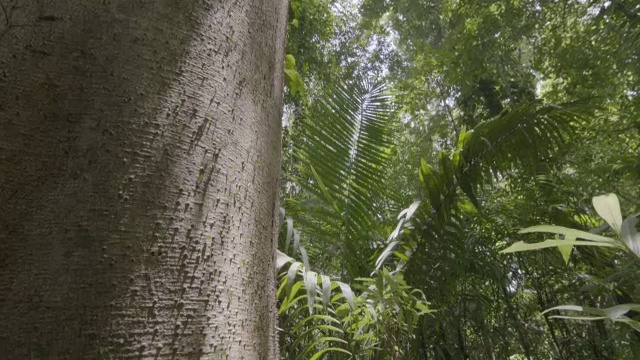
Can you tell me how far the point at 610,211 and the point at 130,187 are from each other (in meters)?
0.57

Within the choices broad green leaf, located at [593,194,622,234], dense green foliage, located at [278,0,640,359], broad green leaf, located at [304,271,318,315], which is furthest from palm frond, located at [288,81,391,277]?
broad green leaf, located at [593,194,622,234]

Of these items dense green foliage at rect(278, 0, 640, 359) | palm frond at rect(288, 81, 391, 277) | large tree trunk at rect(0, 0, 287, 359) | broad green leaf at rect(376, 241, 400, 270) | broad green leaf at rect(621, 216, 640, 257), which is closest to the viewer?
large tree trunk at rect(0, 0, 287, 359)

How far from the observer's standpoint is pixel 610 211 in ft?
1.87

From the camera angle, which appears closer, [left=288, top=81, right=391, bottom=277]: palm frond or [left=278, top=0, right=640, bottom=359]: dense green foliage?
[left=278, top=0, right=640, bottom=359]: dense green foliage

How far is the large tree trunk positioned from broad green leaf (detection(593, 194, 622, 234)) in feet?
1.42

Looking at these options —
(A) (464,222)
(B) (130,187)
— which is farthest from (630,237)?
(A) (464,222)

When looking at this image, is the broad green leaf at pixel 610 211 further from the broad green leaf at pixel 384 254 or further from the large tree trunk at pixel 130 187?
the broad green leaf at pixel 384 254

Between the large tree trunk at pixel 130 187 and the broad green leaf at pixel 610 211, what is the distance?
1.42 ft

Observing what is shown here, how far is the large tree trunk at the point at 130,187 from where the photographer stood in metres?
0.39

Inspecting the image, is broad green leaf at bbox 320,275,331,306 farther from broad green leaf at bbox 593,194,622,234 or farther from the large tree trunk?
broad green leaf at bbox 593,194,622,234

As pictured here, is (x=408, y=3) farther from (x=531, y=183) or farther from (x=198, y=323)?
(x=198, y=323)

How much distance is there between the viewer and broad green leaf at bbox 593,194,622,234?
56cm

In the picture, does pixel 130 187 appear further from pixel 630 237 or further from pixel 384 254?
pixel 384 254

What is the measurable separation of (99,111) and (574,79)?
14.1 ft
